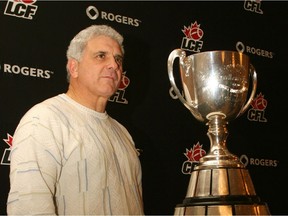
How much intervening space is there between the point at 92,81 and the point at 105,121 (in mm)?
162

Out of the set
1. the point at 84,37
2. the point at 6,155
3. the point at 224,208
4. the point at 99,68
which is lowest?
the point at 224,208

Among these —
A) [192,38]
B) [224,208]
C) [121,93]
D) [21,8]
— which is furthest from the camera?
[192,38]

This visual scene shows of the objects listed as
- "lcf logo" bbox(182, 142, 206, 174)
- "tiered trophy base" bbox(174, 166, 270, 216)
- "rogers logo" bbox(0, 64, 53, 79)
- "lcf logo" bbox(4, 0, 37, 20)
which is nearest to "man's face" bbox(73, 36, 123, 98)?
"rogers logo" bbox(0, 64, 53, 79)

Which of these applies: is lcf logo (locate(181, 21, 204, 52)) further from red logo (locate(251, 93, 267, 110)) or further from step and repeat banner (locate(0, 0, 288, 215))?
red logo (locate(251, 93, 267, 110))

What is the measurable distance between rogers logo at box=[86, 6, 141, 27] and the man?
0.49m

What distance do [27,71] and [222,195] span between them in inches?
47.6

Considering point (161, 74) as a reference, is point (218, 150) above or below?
below

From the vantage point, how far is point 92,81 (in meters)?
1.60

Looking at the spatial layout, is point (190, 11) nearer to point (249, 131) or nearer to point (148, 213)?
point (249, 131)

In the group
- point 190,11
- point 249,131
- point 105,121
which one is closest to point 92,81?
point 105,121

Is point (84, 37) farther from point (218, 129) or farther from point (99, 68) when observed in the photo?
point (218, 129)

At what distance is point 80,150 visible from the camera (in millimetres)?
1390

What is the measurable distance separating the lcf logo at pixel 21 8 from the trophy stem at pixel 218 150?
119cm

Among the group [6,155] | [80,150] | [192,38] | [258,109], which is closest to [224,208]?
[80,150]
